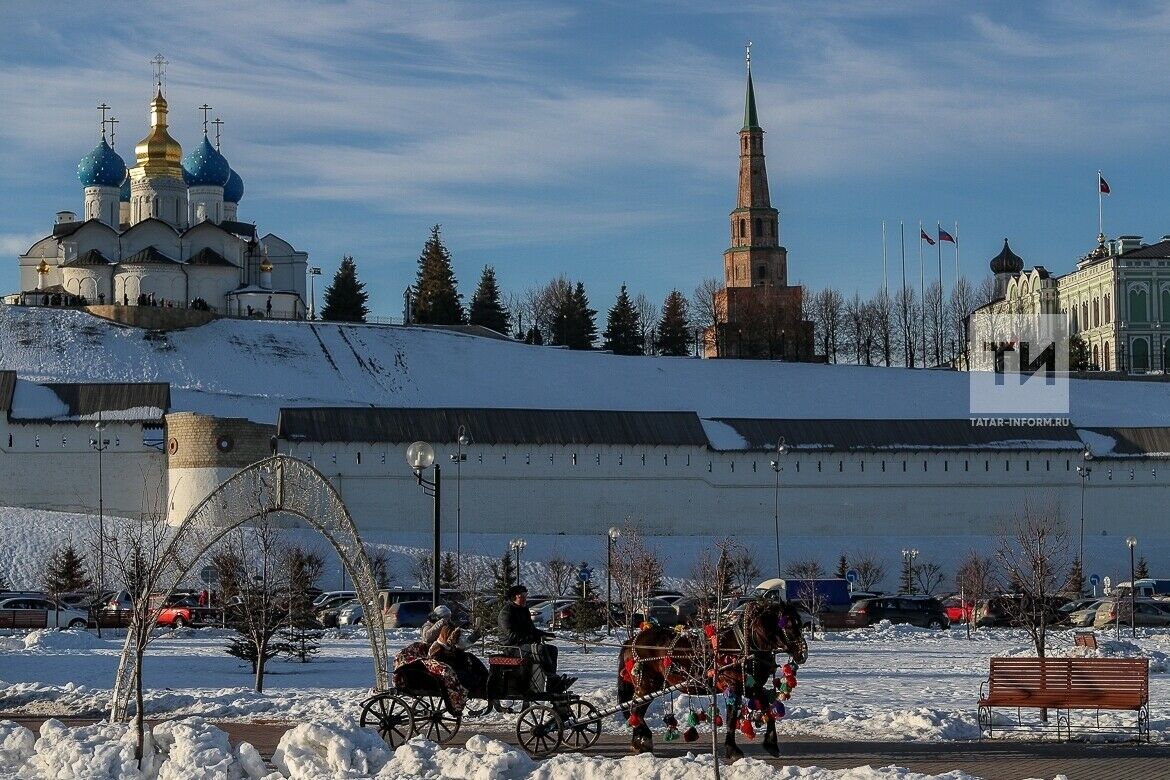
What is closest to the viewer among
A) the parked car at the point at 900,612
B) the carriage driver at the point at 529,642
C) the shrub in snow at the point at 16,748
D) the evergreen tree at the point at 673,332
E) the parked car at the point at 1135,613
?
the shrub in snow at the point at 16,748

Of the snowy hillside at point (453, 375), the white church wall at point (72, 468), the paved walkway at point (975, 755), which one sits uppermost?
the snowy hillside at point (453, 375)

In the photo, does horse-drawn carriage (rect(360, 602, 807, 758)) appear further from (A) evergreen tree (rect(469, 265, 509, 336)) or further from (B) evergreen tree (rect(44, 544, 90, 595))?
(A) evergreen tree (rect(469, 265, 509, 336))

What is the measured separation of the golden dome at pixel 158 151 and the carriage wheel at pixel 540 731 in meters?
51.7

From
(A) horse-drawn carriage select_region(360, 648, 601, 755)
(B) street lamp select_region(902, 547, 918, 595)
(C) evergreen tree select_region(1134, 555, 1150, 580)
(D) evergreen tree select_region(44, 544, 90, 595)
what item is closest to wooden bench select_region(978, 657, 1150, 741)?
(A) horse-drawn carriage select_region(360, 648, 601, 755)

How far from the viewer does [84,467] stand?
44.4 meters

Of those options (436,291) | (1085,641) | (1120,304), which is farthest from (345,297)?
(1085,641)

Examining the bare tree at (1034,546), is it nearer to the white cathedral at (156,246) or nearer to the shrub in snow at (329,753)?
the shrub in snow at (329,753)

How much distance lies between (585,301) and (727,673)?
59321 mm

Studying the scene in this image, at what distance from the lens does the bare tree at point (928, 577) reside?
134ft

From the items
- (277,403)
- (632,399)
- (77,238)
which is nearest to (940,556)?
(632,399)

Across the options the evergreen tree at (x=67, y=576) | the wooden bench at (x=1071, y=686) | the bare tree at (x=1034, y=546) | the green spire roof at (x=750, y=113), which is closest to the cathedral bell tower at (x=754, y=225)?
the green spire roof at (x=750, y=113)

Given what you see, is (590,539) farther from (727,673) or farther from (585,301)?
(727,673)

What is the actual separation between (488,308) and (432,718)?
58.8 metres

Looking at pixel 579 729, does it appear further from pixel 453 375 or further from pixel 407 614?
pixel 453 375
